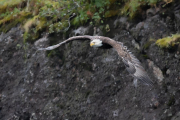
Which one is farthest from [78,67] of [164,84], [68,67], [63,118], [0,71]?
[0,71]

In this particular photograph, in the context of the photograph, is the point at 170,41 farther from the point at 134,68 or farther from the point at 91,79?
the point at 91,79

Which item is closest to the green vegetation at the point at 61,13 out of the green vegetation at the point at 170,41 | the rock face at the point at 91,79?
the rock face at the point at 91,79

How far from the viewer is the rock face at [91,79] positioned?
4340 millimetres

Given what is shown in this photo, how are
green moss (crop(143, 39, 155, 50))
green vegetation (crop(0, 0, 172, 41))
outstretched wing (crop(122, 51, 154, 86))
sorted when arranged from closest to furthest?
outstretched wing (crop(122, 51, 154, 86))
green moss (crop(143, 39, 155, 50))
green vegetation (crop(0, 0, 172, 41))

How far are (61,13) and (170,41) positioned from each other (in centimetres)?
281

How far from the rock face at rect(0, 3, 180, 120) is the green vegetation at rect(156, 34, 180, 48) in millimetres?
121

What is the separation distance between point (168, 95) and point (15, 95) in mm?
3925

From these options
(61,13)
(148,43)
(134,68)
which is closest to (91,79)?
(134,68)

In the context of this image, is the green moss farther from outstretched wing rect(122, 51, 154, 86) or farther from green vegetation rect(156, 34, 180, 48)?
outstretched wing rect(122, 51, 154, 86)

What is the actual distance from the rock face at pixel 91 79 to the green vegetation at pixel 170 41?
0.40ft

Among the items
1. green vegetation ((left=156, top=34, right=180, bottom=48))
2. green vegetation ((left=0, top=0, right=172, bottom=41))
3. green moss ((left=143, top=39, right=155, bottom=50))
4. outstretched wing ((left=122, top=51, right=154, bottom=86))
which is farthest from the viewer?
green vegetation ((left=0, top=0, right=172, bottom=41))

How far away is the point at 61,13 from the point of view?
560 centimetres

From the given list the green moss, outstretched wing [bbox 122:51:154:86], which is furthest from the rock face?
outstretched wing [bbox 122:51:154:86]

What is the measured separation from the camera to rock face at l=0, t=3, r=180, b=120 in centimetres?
434
